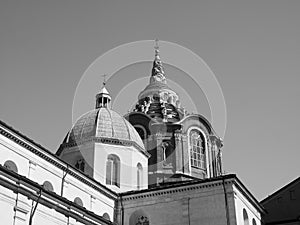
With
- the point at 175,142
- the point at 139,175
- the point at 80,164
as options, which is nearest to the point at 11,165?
the point at 80,164

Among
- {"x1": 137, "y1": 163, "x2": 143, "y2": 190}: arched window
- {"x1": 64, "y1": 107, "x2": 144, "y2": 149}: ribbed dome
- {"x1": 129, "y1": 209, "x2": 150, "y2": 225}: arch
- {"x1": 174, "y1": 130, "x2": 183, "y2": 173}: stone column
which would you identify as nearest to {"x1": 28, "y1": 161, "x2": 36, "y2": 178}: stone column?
{"x1": 129, "y1": 209, "x2": 150, "y2": 225}: arch

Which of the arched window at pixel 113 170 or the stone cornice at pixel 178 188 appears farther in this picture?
the arched window at pixel 113 170

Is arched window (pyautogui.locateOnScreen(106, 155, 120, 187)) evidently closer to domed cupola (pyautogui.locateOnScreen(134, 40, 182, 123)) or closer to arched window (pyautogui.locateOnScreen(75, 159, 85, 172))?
arched window (pyautogui.locateOnScreen(75, 159, 85, 172))

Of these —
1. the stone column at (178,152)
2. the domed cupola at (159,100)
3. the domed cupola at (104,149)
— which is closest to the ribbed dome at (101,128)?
the domed cupola at (104,149)

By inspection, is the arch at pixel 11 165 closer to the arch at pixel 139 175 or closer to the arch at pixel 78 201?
the arch at pixel 78 201

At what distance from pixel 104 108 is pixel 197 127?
10.9 meters

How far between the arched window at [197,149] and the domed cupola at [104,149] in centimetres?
954

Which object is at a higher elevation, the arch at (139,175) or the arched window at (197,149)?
the arched window at (197,149)

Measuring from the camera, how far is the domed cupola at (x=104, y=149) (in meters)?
30.5

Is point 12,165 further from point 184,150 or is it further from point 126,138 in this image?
point 184,150

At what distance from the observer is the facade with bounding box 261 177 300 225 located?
3806 centimetres

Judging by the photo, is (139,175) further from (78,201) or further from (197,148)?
(197,148)

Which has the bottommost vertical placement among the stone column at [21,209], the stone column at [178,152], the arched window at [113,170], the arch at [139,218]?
the stone column at [21,209]

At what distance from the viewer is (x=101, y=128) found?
32.5 metres
